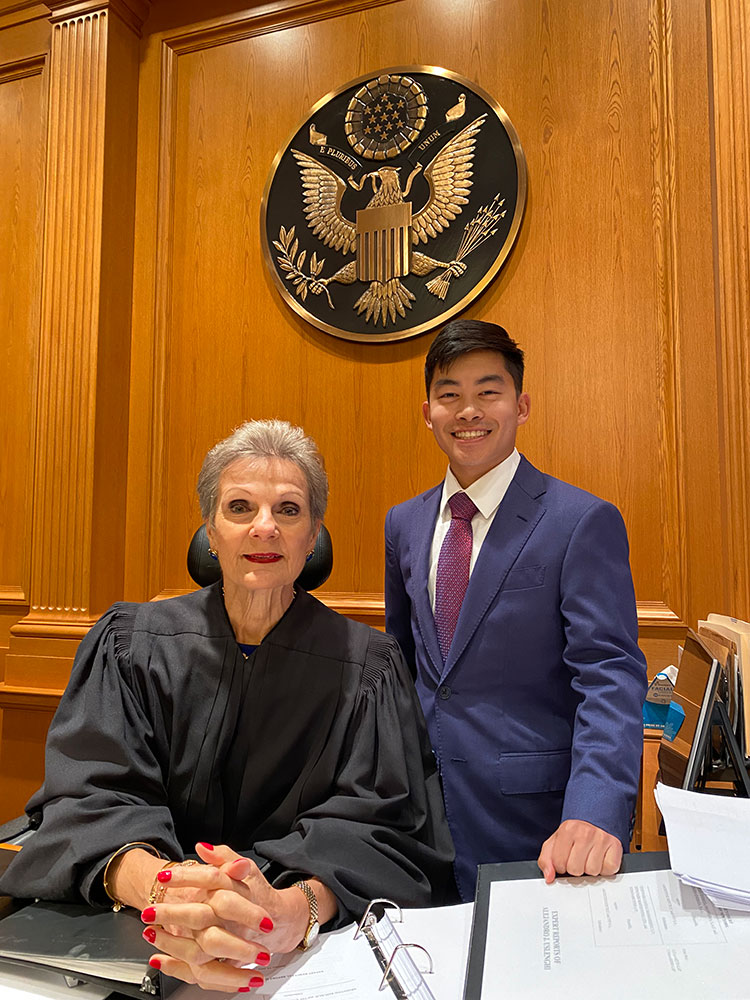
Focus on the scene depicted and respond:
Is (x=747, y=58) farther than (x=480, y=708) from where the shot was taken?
Yes

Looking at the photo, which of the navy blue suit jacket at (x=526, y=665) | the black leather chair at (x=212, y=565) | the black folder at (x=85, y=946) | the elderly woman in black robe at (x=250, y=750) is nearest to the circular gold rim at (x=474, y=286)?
the black leather chair at (x=212, y=565)

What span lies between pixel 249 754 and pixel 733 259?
227 centimetres

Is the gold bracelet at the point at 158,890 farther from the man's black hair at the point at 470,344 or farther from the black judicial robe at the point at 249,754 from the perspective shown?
the man's black hair at the point at 470,344

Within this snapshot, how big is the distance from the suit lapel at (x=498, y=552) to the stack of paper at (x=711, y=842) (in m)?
0.51

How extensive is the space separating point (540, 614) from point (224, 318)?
2.37 meters

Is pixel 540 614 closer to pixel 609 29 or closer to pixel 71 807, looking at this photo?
pixel 71 807

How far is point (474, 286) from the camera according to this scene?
10.1ft

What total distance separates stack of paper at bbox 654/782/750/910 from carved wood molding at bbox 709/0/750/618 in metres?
1.43

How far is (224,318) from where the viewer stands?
3.50 meters

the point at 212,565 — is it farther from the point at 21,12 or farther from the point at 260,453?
the point at 21,12

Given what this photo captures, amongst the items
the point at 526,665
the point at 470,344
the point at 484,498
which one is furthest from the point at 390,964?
the point at 470,344

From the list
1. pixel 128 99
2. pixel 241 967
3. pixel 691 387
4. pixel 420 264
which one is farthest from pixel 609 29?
pixel 241 967

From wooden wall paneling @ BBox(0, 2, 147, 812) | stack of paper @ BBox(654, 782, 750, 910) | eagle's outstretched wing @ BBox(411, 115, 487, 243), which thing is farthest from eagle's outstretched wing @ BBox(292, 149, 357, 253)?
stack of paper @ BBox(654, 782, 750, 910)

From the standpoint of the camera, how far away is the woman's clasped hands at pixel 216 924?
965mm
